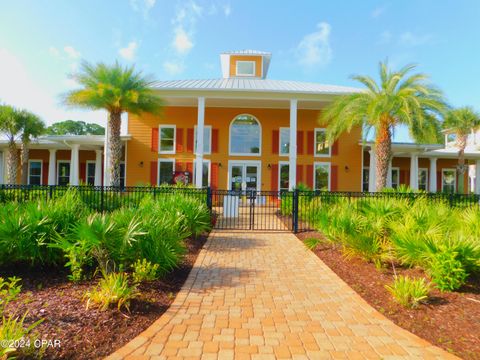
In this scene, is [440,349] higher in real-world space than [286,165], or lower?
lower

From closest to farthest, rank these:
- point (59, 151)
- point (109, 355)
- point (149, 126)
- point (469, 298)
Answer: point (109, 355)
point (469, 298)
point (149, 126)
point (59, 151)

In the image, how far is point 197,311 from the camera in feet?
12.7

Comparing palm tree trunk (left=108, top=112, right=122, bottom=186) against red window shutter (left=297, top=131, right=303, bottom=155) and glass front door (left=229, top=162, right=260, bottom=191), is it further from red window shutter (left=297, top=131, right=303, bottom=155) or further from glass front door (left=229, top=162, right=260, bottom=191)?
red window shutter (left=297, top=131, right=303, bottom=155)

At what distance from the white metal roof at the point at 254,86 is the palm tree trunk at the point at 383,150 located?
3714 millimetres

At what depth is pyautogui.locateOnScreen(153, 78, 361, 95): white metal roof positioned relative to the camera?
16.1m

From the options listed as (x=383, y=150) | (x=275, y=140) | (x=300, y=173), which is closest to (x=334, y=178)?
(x=300, y=173)

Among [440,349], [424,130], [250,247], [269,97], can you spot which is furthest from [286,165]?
[440,349]

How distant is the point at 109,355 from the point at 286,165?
17183 mm

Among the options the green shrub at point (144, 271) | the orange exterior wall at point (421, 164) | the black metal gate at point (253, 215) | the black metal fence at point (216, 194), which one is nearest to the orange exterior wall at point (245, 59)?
the orange exterior wall at point (421, 164)

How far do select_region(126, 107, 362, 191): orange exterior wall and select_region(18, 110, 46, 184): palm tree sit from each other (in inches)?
198

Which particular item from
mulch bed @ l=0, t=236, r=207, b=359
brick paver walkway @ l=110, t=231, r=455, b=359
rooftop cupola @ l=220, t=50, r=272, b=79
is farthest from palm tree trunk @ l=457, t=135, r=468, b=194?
mulch bed @ l=0, t=236, r=207, b=359

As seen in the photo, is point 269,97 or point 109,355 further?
point 269,97

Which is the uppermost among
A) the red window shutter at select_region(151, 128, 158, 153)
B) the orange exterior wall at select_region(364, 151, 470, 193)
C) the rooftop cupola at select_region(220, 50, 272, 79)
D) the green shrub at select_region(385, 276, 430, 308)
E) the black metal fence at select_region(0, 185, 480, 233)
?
the rooftop cupola at select_region(220, 50, 272, 79)

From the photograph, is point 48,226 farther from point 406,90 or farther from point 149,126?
point 149,126
